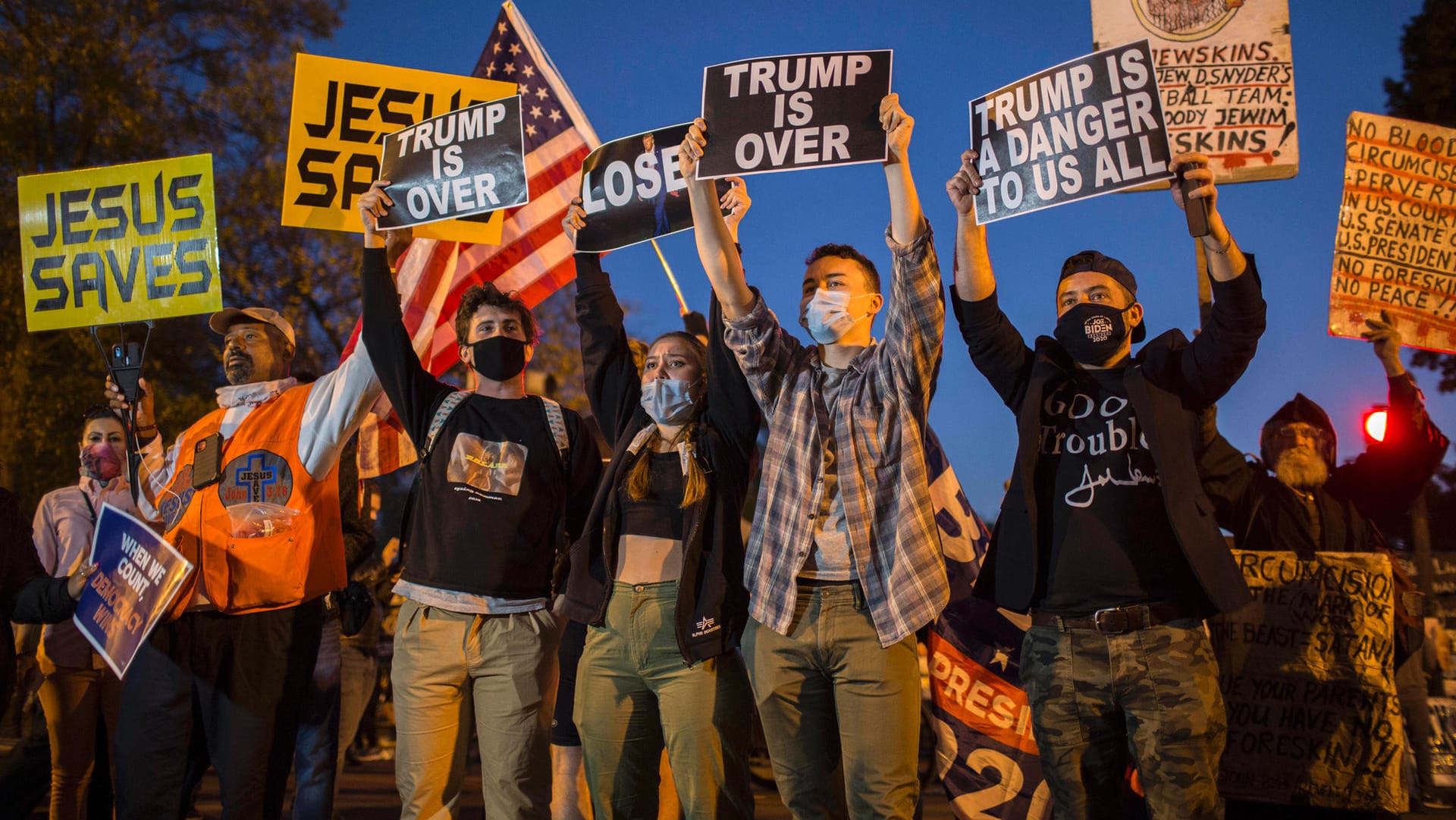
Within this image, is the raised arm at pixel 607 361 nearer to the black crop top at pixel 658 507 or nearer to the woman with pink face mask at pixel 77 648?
the black crop top at pixel 658 507

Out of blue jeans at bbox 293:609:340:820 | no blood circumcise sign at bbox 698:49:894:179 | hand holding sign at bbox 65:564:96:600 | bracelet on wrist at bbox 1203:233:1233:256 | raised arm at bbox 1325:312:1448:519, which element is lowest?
blue jeans at bbox 293:609:340:820

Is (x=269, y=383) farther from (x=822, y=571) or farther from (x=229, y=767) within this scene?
(x=822, y=571)

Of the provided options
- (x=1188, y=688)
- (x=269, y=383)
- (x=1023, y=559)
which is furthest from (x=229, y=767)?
(x=1188, y=688)

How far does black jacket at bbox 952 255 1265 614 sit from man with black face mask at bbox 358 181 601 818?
1639 mm

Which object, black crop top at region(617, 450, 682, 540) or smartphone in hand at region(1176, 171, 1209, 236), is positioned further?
black crop top at region(617, 450, 682, 540)

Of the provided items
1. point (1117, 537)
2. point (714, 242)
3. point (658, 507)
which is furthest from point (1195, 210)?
point (658, 507)

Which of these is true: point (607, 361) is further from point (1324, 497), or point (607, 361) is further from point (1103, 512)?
point (1324, 497)

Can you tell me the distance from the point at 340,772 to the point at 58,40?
11.5m

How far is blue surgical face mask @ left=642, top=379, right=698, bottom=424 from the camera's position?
4301 mm

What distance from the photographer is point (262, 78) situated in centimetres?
1603

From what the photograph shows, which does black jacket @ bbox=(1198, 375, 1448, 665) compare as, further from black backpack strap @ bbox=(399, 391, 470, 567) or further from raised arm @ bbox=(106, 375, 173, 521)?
raised arm @ bbox=(106, 375, 173, 521)

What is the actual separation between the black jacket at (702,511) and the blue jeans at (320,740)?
1823 mm

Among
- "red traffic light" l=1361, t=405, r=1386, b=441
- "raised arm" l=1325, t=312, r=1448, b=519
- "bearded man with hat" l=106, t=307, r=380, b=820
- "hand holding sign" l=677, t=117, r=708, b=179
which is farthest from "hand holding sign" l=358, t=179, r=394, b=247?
"red traffic light" l=1361, t=405, r=1386, b=441

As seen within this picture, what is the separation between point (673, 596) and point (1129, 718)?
1.56 metres
